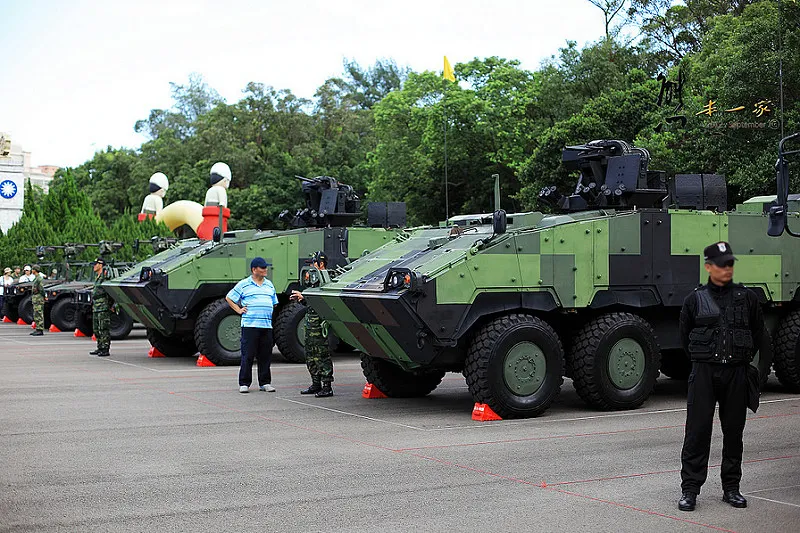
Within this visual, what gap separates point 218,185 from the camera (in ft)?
142

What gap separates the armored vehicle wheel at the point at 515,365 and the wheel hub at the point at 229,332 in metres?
6.81

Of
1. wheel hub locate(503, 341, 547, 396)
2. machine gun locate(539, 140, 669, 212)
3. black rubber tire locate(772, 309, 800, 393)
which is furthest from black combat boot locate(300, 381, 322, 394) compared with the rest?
black rubber tire locate(772, 309, 800, 393)

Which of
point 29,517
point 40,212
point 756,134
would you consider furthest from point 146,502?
point 40,212

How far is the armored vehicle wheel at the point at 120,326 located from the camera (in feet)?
77.4

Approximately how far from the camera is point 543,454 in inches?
330

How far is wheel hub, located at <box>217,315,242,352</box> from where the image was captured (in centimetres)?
1647

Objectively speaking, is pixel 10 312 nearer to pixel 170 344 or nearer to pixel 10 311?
pixel 10 311

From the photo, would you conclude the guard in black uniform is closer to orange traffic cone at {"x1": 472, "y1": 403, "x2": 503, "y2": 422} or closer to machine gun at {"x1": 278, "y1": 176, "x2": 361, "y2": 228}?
orange traffic cone at {"x1": 472, "y1": 403, "x2": 503, "y2": 422}

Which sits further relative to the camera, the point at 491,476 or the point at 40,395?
the point at 40,395

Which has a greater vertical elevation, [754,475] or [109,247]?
[109,247]

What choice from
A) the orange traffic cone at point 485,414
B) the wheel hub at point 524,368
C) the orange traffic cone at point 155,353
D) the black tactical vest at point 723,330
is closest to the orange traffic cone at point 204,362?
the orange traffic cone at point 155,353

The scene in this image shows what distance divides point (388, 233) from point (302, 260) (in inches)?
61.5

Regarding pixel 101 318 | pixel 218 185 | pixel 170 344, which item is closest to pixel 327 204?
pixel 170 344

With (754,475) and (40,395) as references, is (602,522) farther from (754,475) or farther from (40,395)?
(40,395)
